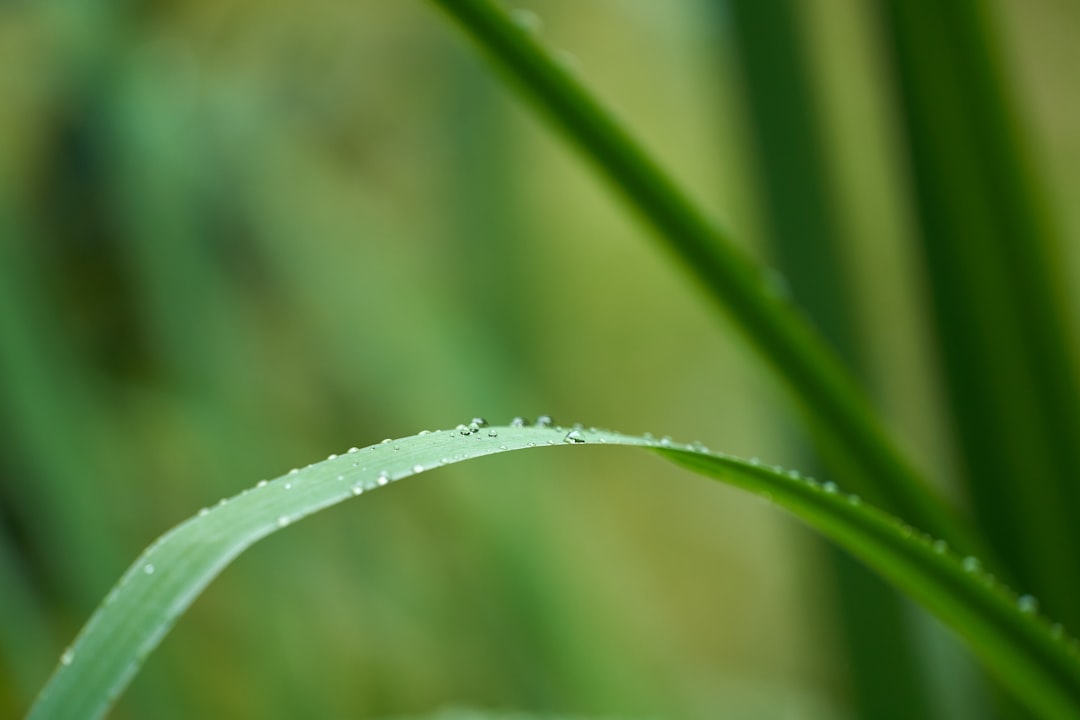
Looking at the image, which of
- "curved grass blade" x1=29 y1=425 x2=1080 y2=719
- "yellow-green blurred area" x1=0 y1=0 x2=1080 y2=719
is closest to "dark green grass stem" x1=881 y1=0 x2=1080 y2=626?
"yellow-green blurred area" x1=0 y1=0 x2=1080 y2=719

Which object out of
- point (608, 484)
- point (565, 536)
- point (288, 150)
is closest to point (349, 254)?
point (288, 150)

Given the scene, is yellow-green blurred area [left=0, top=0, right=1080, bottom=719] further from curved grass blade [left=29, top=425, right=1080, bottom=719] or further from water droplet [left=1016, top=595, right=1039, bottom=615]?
curved grass blade [left=29, top=425, right=1080, bottom=719]

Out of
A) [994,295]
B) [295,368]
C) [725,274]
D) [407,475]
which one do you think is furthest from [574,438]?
[295,368]

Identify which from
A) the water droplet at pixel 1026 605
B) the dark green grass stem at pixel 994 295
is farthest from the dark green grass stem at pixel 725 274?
the dark green grass stem at pixel 994 295

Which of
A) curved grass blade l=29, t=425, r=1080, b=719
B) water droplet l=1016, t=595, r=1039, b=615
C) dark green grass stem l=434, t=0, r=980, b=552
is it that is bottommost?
curved grass blade l=29, t=425, r=1080, b=719

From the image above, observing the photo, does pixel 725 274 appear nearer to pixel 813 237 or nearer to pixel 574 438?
pixel 574 438

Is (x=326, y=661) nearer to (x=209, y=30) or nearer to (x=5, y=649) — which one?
(x=5, y=649)

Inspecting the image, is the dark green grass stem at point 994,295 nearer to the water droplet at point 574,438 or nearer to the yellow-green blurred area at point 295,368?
the yellow-green blurred area at point 295,368
